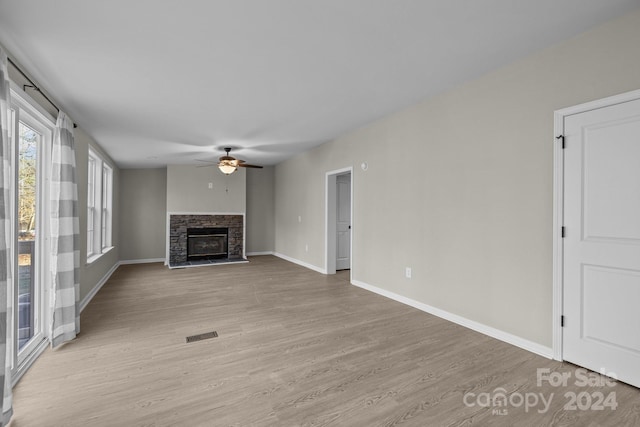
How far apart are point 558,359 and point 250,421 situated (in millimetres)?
2493

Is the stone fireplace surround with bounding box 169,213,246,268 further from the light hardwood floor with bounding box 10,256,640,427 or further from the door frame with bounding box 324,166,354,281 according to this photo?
the light hardwood floor with bounding box 10,256,640,427

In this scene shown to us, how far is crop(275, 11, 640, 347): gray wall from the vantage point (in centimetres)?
247

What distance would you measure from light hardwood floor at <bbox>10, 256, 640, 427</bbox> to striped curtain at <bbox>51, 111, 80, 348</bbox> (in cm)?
24

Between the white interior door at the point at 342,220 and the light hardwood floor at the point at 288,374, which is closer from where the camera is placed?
the light hardwood floor at the point at 288,374

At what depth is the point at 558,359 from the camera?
2523mm

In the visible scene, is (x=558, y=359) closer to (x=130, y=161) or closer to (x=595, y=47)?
(x=595, y=47)

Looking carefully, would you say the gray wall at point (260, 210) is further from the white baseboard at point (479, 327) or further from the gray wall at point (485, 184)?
the white baseboard at point (479, 327)

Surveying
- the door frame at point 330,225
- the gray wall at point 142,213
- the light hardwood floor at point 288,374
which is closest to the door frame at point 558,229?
the light hardwood floor at point 288,374

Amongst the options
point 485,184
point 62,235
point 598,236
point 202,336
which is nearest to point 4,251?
point 62,235

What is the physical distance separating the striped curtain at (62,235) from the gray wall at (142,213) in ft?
16.7

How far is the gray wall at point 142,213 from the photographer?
7.66 meters

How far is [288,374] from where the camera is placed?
7.73ft

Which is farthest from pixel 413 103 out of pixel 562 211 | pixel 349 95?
pixel 562 211

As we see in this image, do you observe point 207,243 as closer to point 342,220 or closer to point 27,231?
point 342,220
